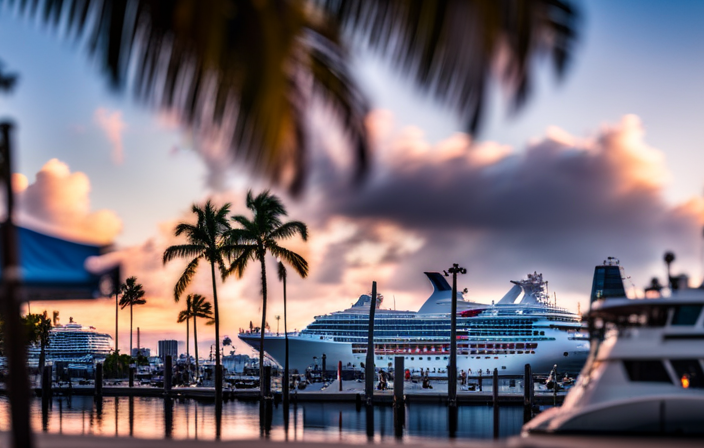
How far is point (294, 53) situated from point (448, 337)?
299 ft

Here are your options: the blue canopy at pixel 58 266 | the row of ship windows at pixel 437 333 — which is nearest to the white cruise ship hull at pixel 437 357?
the row of ship windows at pixel 437 333

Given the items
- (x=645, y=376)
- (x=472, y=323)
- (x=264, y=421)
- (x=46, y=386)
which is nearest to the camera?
(x=645, y=376)

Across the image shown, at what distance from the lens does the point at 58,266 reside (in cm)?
1241

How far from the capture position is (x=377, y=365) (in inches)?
3903

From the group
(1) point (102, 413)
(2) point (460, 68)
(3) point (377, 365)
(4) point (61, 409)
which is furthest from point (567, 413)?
(3) point (377, 365)

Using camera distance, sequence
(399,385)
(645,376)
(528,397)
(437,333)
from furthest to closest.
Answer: (437,333), (528,397), (399,385), (645,376)

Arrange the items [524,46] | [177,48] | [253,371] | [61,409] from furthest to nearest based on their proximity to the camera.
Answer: [253,371] → [61,409] → [177,48] → [524,46]

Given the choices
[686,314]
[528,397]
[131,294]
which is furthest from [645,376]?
[131,294]

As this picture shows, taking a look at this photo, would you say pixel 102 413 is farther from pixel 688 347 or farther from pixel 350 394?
pixel 688 347

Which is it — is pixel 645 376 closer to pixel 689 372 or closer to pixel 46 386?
pixel 689 372

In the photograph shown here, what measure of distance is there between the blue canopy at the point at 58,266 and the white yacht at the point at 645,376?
1046 centimetres

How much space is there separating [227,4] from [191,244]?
127 ft

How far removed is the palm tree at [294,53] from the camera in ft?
20.4

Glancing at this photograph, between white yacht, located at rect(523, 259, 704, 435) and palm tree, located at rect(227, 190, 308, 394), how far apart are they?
25.9 meters
